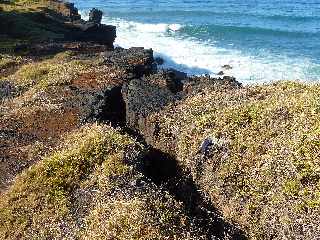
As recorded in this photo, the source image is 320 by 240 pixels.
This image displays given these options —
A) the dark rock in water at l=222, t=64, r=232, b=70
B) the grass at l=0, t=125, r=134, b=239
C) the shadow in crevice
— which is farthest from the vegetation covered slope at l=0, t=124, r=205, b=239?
the dark rock in water at l=222, t=64, r=232, b=70

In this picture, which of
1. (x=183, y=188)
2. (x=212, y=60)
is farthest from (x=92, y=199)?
(x=212, y=60)

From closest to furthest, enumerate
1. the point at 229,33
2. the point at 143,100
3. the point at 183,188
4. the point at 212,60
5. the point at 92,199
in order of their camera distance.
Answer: the point at 92,199
the point at 183,188
the point at 143,100
the point at 212,60
the point at 229,33

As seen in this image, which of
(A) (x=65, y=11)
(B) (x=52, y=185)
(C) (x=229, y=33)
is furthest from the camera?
(C) (x=229, y=33)

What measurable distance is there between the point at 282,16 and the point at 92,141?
51452 millimetres

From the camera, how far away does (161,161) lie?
16891mm

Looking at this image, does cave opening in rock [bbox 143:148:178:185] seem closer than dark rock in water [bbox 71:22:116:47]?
Yes

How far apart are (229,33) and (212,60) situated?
11.6 meters

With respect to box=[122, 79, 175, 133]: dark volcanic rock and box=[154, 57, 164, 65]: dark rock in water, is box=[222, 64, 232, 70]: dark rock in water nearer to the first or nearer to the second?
box=[154, 57, 164, 65]: dark rock in water

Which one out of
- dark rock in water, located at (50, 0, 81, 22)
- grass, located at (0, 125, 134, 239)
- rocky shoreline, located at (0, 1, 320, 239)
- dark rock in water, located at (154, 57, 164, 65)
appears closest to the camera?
rocky shoreline, located at (0, 1, 320, 239)

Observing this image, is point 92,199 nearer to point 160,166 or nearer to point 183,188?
point 183,188

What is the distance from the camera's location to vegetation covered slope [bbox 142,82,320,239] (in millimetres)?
12859

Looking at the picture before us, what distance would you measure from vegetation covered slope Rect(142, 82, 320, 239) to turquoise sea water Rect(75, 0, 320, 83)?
23096 millimetres

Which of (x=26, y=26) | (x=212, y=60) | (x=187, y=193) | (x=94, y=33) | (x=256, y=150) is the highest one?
(x=256, y=150)

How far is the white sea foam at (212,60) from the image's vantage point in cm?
4125
